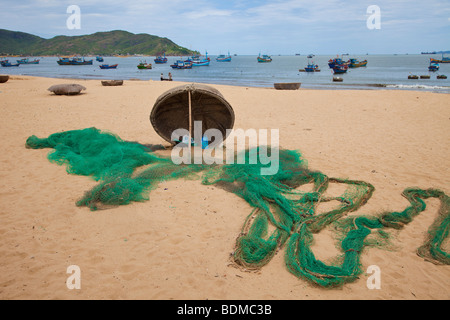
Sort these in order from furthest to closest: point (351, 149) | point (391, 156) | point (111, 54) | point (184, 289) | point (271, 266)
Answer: point (111, 54)
point (351, 149)
point (391, 156)
point (271, 266)
point (184, 289)

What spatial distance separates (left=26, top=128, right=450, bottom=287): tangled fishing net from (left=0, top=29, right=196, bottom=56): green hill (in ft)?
613

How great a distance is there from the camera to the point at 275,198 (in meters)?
3.94

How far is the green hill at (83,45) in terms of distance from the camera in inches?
6693

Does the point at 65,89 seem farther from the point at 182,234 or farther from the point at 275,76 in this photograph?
the point at 275,76

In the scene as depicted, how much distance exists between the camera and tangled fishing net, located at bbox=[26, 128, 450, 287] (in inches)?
116

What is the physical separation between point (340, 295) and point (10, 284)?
117 inches

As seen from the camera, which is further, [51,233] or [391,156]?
[391,156]

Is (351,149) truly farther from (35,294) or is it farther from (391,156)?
(35,294)

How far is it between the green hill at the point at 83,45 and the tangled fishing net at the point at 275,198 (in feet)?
613

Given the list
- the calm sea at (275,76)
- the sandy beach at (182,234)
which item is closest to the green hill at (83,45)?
the calm sea at (275,76)

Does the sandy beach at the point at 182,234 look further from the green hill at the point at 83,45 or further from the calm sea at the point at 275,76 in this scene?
the green hill at the point at 83,45
